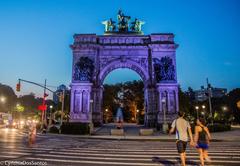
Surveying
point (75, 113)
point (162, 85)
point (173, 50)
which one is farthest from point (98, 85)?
point (173, 50)

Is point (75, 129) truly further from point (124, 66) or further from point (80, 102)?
point (124, 66)

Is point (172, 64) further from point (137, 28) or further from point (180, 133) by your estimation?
point (180, 133)

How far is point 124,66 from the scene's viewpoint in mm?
45438

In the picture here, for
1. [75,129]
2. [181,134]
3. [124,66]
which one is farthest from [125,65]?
[181,134]

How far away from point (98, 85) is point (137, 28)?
47.2ft

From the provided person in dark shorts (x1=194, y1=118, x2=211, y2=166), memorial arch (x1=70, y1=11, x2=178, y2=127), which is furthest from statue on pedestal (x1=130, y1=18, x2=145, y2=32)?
person in dark shorts (x1=194, y1=118, x2=211, y2=166)

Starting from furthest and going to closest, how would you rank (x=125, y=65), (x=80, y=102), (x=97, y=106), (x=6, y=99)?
(x=6, y=99) < (x=125, y=65) < (x=97, y=106) < (x=80, y=102)

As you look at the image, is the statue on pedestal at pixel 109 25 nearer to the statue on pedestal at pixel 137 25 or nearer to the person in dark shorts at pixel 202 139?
the statue on pedestal at pixel 137 25

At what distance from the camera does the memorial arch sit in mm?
41281

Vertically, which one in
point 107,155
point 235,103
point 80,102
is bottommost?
point 107,155

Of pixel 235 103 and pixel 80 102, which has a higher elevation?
pixel 235 103

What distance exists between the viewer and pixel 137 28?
47031 mm

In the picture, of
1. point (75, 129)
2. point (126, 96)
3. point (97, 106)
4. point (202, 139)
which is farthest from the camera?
point (126, 96)

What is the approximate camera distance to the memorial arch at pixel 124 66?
41281 mm
